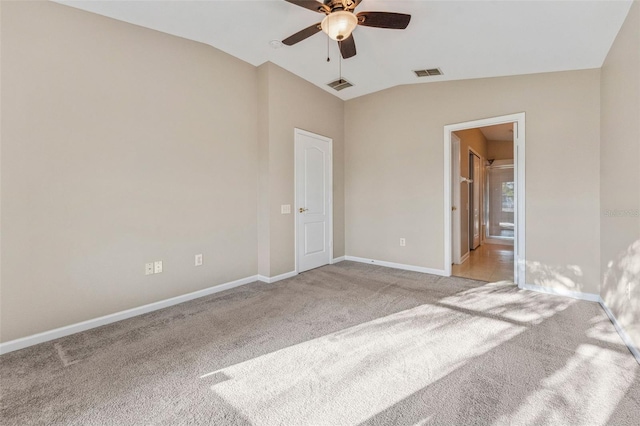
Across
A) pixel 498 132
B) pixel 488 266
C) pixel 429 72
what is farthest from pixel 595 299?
pixel 498 132

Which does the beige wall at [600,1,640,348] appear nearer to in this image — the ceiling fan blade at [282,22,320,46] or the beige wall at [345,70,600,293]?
the beige wall at [345,70,600,293]

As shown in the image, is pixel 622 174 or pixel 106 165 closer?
pixel 622 174

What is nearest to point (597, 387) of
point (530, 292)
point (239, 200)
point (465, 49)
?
point (530, 292)

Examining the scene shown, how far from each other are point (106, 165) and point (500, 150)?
28.8ft

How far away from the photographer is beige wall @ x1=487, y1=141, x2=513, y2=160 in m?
7.63

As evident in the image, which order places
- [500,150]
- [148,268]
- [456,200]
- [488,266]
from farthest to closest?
1. [500,150]
2. [456,200]
3. [488,266]
4. [148,268]

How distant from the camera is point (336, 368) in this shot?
1.83m

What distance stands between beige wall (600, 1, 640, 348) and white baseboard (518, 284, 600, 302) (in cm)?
17

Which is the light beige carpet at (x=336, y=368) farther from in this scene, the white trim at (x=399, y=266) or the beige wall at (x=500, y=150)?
the beige wall at (x=500, y=150)

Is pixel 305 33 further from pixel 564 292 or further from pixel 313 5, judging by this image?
pixel 564 292

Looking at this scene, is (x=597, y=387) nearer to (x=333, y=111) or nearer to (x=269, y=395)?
(x=269, y=395)

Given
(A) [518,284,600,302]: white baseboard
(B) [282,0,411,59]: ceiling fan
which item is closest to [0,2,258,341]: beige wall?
(B) [282,0,411,59]: ceiling fan

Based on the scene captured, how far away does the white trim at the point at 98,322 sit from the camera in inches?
82.7

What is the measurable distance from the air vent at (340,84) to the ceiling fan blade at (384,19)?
6.19ft
